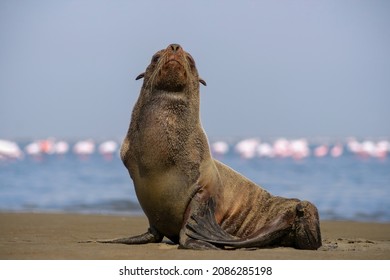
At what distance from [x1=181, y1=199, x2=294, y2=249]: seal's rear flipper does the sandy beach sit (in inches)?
7.6

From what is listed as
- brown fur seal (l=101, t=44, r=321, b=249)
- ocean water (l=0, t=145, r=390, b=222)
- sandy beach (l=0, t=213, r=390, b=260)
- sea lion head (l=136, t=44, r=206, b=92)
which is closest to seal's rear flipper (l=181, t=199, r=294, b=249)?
brown fur seal (l=101, t=44, r=321, b=249)

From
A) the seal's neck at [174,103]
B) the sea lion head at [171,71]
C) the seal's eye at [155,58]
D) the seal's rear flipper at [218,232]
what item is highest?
the seal's eye at [155,58]

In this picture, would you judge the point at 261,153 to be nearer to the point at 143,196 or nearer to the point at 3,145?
the point at 3,145

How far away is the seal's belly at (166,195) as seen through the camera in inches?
381

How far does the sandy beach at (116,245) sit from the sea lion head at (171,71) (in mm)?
1738

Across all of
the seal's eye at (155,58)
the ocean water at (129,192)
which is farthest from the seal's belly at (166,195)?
the ocean water at (129,192)

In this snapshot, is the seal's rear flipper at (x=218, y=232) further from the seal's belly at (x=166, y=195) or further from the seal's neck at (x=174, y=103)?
the seal's neck at (x=174, y=103)

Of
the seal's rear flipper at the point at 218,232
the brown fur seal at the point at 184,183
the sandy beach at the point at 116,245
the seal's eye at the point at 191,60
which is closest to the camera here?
the sandy beach at the point at 116,245

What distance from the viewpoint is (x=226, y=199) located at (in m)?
10.1

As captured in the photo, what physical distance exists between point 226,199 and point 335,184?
1811 centimetres

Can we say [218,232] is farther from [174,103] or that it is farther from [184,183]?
[174,103]

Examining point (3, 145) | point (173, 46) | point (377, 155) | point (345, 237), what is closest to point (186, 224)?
point (173, 46)

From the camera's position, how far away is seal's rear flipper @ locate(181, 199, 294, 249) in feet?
30.9

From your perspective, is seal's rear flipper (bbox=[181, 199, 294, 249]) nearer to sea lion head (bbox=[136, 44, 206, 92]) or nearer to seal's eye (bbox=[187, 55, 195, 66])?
sea lion head (bbox=[136, 44, 206, 92])
